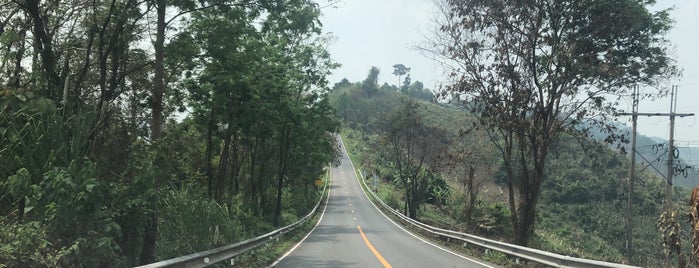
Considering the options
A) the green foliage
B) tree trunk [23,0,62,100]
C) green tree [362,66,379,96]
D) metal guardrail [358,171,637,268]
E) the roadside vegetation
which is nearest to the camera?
the roadside vegetation

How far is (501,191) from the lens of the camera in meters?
63.3

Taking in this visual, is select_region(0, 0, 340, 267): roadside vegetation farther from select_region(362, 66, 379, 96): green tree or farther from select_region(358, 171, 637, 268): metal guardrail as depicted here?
select_region(362, 66, 379, 96): green tree

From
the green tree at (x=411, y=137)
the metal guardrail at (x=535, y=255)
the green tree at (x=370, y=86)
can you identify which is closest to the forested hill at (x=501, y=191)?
the green tree at (x=411, y=137)

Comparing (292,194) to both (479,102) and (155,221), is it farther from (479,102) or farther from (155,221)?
(155,221)

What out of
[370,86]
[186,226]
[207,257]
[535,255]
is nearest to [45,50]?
[186,226]

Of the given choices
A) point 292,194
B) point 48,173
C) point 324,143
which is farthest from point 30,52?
point 292,194

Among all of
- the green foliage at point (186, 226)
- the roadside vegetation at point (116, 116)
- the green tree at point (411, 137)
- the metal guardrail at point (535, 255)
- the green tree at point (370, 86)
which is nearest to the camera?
the roadside vegetation at point (116, 116)

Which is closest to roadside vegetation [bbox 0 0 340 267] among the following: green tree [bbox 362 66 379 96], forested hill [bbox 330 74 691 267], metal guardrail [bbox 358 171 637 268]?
metal guardrail [bbox 358 171 637 268]

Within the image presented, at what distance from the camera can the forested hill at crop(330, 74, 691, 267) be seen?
38.8 m

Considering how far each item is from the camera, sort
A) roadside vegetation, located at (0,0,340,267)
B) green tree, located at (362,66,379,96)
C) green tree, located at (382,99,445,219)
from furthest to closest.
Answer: green tree, located at (362,66,379,96) < green tree, located at (382,99,445,219) < roadside vegetation, located at (0,0,340,267)

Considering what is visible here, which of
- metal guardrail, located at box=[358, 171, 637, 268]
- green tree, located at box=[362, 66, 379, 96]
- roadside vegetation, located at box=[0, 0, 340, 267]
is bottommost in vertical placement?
metal guardrail, located at box=[358, 171, 637, 268]

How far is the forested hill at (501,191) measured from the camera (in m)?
38.8

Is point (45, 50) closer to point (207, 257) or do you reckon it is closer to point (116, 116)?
point (116, 116)

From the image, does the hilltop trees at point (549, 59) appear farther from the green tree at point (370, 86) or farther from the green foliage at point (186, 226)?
the green tree at point (370, 86)
